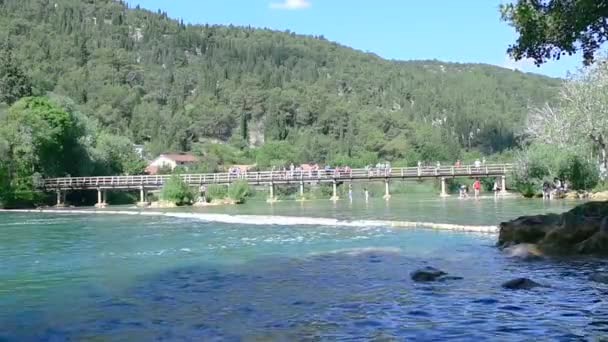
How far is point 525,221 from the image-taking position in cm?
2030

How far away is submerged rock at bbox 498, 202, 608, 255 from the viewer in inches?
696

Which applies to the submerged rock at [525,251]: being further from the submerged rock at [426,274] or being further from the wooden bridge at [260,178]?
the wooden bridge at [260,178]

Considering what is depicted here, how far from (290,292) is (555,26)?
7.68 m

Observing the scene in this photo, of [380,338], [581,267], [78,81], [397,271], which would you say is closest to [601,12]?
[581,267]

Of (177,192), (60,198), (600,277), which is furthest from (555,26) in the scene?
(60,198)

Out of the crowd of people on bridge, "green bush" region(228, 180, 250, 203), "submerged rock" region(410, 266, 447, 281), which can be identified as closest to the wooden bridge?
"green bush" region(228, 180, 250, 203)

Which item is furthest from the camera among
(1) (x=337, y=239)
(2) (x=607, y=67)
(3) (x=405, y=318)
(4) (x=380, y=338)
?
(2) (x=607, y=67)

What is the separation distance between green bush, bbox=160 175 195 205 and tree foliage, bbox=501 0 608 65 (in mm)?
50470

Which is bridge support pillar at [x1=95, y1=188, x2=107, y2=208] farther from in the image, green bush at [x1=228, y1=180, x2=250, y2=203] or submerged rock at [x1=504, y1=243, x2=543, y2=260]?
submerged rock at [x1=504, y1=243, x2=543, y2=260]

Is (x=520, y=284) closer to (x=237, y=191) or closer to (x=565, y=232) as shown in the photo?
(x=565, y=232)

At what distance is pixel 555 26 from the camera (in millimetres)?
14094

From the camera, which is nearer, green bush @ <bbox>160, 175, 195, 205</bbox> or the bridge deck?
green bush @ <bbox>160, 175, 195, 205</bbox>

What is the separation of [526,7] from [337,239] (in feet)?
40.5

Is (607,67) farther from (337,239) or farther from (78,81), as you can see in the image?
(78,81)
